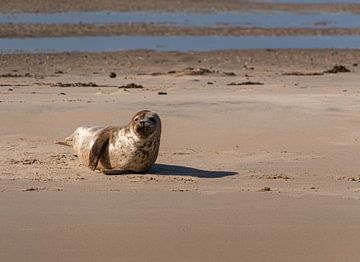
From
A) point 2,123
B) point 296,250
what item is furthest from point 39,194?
point 2,123

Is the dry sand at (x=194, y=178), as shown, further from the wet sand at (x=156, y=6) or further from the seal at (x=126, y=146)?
the wet sand at (x=156, y=6)

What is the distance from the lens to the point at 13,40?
27.0 m

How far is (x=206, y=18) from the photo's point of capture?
36531mm

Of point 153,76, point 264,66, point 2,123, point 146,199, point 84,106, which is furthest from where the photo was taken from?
point 264,66

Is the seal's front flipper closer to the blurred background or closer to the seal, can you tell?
the seal

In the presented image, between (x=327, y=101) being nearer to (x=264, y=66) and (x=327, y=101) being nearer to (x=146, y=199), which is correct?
(x=146, y=199)

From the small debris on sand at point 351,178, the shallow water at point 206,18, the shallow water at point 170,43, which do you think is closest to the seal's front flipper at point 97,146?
the small debris on sand at point 351,178

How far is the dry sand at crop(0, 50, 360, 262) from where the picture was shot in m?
6.64

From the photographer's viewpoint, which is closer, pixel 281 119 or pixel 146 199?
pixel 146 199

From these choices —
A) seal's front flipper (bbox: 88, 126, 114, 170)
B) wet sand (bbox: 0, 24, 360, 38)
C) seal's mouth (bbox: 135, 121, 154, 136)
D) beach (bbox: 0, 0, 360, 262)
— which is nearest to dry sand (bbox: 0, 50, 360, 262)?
beach (bbox: 0, 0, 360, 262)

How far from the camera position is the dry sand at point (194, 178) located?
6641 mm

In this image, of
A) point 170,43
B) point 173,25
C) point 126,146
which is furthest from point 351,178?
point 173,25

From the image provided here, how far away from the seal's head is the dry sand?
0.40m

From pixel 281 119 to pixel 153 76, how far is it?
260 inches
